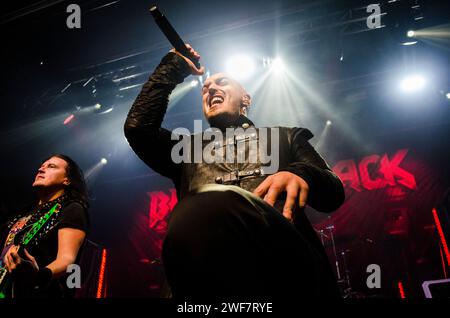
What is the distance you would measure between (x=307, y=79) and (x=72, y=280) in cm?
613

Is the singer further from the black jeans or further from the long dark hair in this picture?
the long dark hair

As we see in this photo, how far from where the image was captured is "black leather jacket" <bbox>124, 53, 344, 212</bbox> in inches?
64.5

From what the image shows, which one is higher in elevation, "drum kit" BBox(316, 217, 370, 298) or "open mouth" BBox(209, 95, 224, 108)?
"open mouth" BBox(209, 95, 224, 108)

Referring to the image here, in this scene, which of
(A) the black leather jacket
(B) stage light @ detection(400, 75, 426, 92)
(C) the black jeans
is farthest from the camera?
(B) stage light @ detection(400, 75, 426, 92)

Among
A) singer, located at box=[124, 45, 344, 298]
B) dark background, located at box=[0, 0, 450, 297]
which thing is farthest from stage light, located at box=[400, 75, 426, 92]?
singer, located at box=[124, 45, 344, 298]

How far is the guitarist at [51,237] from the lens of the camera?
1664 mm

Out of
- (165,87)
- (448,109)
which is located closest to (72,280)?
(165,87)

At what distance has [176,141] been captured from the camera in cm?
197

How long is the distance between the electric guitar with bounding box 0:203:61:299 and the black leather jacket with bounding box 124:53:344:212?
1043mm

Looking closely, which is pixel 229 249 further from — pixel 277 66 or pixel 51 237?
pixel 277 66

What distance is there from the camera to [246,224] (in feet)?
1.82

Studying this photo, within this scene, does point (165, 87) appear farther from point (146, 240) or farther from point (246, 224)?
point (146, 240)

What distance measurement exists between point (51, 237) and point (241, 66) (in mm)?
5148

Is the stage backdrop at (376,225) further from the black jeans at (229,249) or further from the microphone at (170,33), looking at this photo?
the black jeans at (229,249)
